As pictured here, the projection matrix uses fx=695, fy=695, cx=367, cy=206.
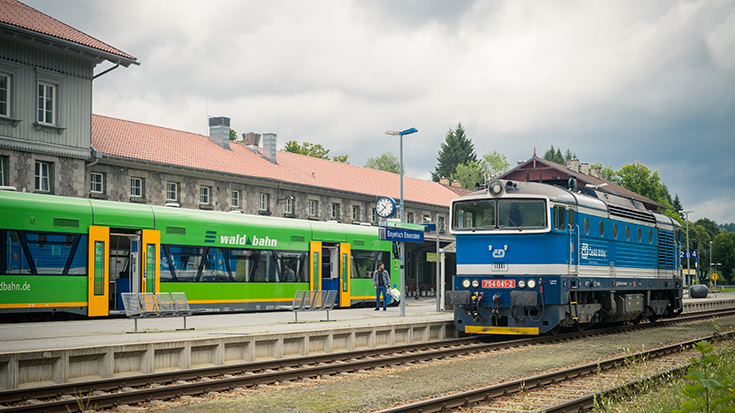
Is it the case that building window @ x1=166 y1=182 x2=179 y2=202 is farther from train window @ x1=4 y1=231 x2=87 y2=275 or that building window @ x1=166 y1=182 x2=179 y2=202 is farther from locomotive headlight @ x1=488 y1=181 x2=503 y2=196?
locomotive headlight @ x1=488 y1=181 x2=503 y2=196

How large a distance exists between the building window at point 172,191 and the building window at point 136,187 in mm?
1540

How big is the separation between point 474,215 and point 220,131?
28752mm

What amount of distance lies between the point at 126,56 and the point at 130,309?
1639 centimetres

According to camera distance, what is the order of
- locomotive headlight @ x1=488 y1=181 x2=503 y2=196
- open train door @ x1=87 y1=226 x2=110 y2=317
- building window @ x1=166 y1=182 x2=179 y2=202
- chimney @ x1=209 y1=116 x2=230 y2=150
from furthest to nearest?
chimney @ x1=209 y1=116 x2=230 y2=150 → building window @ x1=166 y1=182 x2=179 y2=202 → open train door @ x1=87 y1=226 x2=110 y2=317 → locomotive headlight @ x1=488 y1=181 x2=503 y2=196

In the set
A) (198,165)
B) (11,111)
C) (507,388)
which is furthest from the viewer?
(198,165)

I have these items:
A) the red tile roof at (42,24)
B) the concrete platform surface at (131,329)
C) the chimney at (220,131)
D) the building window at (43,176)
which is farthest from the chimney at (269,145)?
the concrete platform surface at (131,329)

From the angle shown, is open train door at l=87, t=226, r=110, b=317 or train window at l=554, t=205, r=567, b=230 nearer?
train window at l=554, t=205, r=567, b=230

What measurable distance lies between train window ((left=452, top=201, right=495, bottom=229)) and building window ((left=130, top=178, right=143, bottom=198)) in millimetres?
20282

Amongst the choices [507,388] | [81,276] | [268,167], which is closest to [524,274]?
[507,388]

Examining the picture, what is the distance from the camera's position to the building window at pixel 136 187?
3228 centimetres

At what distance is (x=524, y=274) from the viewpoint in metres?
15.5

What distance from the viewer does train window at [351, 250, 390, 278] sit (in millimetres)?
28750

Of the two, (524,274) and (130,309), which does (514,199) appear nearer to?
(524,274)

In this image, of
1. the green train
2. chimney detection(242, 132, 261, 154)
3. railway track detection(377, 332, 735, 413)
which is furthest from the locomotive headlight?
chimney detection(242, 132, 261, 154)
